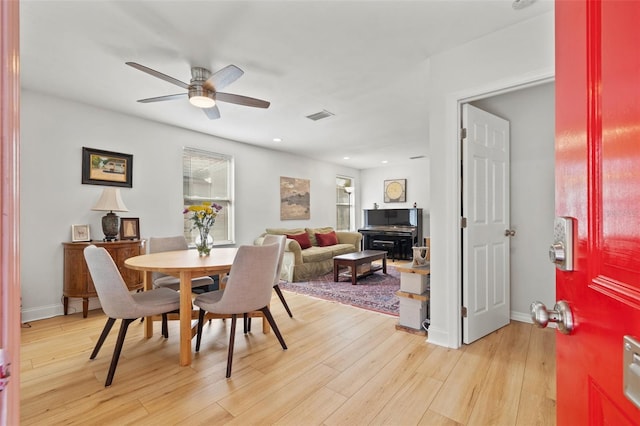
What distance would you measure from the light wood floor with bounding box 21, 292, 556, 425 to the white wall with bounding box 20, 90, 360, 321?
76cm

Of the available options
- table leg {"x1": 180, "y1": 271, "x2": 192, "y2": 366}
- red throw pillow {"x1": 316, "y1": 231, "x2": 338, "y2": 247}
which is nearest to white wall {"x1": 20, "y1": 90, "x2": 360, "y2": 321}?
table leg {"x1": 180, "y1": 271, "x2": 192, "y2": 366}

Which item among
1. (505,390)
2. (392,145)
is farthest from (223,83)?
(392,145)

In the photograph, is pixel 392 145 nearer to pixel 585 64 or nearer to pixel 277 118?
pixel 277 118

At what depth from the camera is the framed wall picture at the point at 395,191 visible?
755 cm

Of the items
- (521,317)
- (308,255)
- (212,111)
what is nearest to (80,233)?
(212,111)

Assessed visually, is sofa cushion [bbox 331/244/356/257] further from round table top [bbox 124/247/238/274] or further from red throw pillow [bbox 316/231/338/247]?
round table top [bbox 124/247/238/274]

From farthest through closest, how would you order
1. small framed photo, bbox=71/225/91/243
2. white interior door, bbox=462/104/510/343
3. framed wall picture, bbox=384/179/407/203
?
1. framed wall picture, bbox=384/179/407/203
2. small framed photo, bbox=71/225/91/243
3. white interior door, bbox=462/104/510/343

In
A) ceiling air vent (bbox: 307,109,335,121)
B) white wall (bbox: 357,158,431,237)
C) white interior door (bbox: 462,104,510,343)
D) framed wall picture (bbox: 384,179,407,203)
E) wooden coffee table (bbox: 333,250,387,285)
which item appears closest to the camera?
white interior door (bbox: 462,104,510,343)

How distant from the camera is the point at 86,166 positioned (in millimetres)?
3432

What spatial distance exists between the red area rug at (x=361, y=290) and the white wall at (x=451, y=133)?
0.84 meters

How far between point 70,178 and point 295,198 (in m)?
3.80

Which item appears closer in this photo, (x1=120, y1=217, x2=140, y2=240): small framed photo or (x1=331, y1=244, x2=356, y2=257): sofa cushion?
(x1=120, y1=217, x2=140, y2=240): small framed photo

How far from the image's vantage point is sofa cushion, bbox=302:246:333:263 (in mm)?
4926

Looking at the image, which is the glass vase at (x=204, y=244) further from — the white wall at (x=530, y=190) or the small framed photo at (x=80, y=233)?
the white wall at (x=530, y=190)
